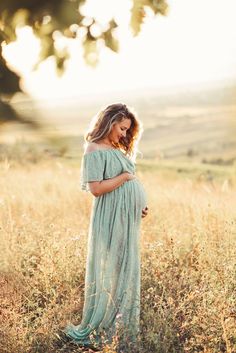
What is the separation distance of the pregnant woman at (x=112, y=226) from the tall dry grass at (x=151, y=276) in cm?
18

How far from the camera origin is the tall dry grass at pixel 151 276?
173 inches

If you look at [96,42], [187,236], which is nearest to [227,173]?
[187,236]

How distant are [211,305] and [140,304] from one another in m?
0.69

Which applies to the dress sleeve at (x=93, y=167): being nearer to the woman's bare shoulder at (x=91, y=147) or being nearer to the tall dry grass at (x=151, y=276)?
the woman's bare shoulder at (x=91, y=147)

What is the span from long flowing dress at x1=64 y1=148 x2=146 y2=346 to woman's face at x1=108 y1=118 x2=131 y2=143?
84 millimetres

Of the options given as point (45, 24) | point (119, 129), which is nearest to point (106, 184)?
point (119, 129)

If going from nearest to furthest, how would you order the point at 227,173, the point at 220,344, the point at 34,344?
1. the point at 220,344
2. the point at 34,344
3. the point at 227,173

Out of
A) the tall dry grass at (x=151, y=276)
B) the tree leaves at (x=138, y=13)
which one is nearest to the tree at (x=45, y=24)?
the tree leaves at (x=138, y=13)

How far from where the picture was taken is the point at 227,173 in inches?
549

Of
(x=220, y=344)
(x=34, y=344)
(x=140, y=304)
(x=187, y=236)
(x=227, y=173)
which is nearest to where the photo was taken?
(x=220, y=344)

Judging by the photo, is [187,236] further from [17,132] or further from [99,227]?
[17,132]

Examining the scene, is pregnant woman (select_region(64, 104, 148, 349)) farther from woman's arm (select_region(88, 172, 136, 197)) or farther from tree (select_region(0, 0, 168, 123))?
tree (select_region(0, 0, 168, 123))

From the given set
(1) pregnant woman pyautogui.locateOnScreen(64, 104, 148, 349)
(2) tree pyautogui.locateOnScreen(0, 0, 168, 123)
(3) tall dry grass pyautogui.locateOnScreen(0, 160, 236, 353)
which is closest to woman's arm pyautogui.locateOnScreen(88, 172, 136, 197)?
(1) pregnant woman pyautogui.locateOnScreen(64, 104, 148, 349)

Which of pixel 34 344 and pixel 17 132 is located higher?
pixel 17 132
